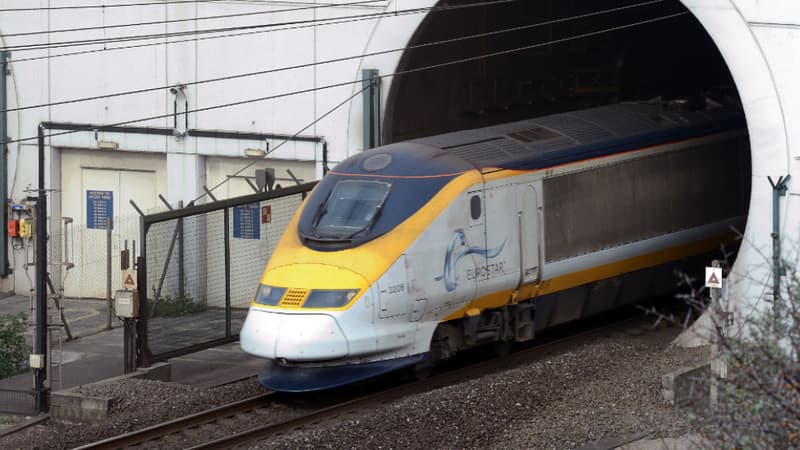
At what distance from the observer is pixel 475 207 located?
15719mm

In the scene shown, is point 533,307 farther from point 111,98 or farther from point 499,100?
point 111,98

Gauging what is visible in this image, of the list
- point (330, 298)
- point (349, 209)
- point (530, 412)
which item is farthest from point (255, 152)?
point (530, 412)

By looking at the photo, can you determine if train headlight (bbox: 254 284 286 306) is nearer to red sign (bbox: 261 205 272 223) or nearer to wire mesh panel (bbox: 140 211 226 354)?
wire mesh panel (bbox: 140 211 226 354)

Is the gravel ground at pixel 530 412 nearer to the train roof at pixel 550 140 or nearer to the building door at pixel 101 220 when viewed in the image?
the train roof at pixel 550 140

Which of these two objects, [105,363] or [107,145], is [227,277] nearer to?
[105,363]

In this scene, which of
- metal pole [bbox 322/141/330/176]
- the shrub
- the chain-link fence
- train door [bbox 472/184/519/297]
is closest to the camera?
train door [bbox 472/184/519/297]

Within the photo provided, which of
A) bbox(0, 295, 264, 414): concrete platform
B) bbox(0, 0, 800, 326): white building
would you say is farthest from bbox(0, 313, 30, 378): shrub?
bbox(0, 0, 800, 326): white building

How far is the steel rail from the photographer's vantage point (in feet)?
44.3

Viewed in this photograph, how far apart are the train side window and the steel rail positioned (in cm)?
334

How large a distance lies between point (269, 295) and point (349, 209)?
58.0 inches

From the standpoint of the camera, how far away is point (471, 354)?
17.7 m

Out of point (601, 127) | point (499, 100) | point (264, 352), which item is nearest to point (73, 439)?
point (264, 352)

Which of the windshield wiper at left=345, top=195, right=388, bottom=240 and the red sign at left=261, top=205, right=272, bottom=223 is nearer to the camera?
the windshield wiper at left=345, top=195, right=388, bottom=240

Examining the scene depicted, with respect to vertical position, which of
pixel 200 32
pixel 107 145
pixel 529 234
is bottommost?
pixel 529 234
